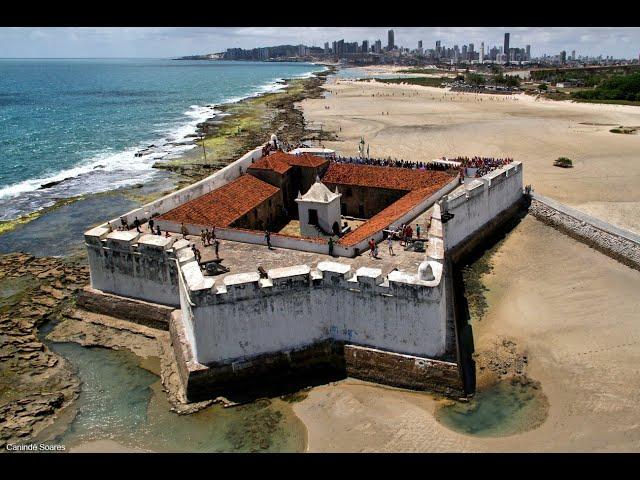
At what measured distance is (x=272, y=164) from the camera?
3088cm

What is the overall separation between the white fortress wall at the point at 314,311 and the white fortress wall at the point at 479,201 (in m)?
7.85

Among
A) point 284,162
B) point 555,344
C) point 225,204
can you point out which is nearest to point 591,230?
point 555,344

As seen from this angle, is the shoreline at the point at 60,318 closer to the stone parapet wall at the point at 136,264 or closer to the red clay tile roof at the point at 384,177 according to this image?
the stone parapet wall at the point at 136,264

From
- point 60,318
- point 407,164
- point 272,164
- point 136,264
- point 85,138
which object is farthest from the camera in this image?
point 85,138

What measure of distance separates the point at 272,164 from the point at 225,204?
539 cm

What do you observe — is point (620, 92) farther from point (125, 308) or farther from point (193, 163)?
point (125, 308)

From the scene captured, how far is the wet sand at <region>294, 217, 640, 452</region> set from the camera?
1531 centimetres

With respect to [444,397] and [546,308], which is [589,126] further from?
[444,397]

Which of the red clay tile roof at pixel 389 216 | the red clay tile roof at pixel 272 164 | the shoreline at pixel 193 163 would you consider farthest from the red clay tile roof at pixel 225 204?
the shoreline at pixel 193 163

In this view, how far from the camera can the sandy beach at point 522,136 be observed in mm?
38062

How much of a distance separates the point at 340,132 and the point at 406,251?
48132 millimetres

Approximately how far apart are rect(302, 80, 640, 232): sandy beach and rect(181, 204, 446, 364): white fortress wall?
1883cm

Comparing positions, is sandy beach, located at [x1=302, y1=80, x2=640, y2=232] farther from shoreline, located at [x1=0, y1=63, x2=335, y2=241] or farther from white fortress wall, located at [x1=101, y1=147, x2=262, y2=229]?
white fortress wall, located at [x1=101, y1=147, x2=262, y2=229]
